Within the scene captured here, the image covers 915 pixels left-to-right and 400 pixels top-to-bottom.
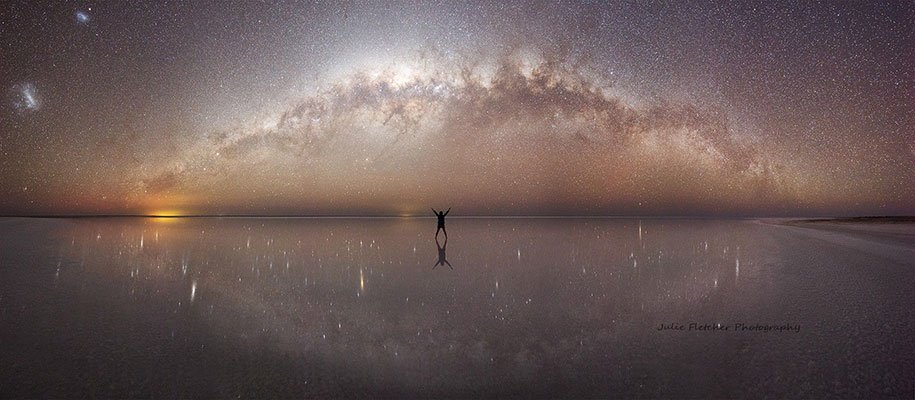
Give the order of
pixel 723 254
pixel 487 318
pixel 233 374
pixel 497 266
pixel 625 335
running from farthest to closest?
pixel 723 254 < pixel 497 266 < pixel 487 318 < pixel 625 335 < pixel 233 374

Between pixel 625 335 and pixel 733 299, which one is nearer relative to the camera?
pixel 625 335

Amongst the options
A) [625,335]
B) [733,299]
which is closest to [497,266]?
[733,299]

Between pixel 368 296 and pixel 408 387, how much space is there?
4990mm

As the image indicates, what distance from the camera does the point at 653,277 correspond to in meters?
12.1

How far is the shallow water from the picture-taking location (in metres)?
4.80

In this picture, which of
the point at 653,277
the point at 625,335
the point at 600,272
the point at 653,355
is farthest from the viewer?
the point at 600,272

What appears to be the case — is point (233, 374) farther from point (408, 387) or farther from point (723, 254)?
point (723, 254)

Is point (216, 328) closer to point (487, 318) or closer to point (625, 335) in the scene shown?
point (487, 318)

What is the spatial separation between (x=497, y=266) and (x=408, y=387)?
31.7 ft

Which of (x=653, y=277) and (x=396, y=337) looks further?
(x=653, y=277)

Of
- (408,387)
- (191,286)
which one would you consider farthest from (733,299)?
(191,286)

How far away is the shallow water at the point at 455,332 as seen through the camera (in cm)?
480

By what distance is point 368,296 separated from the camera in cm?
955

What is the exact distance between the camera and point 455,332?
6.74 meters
